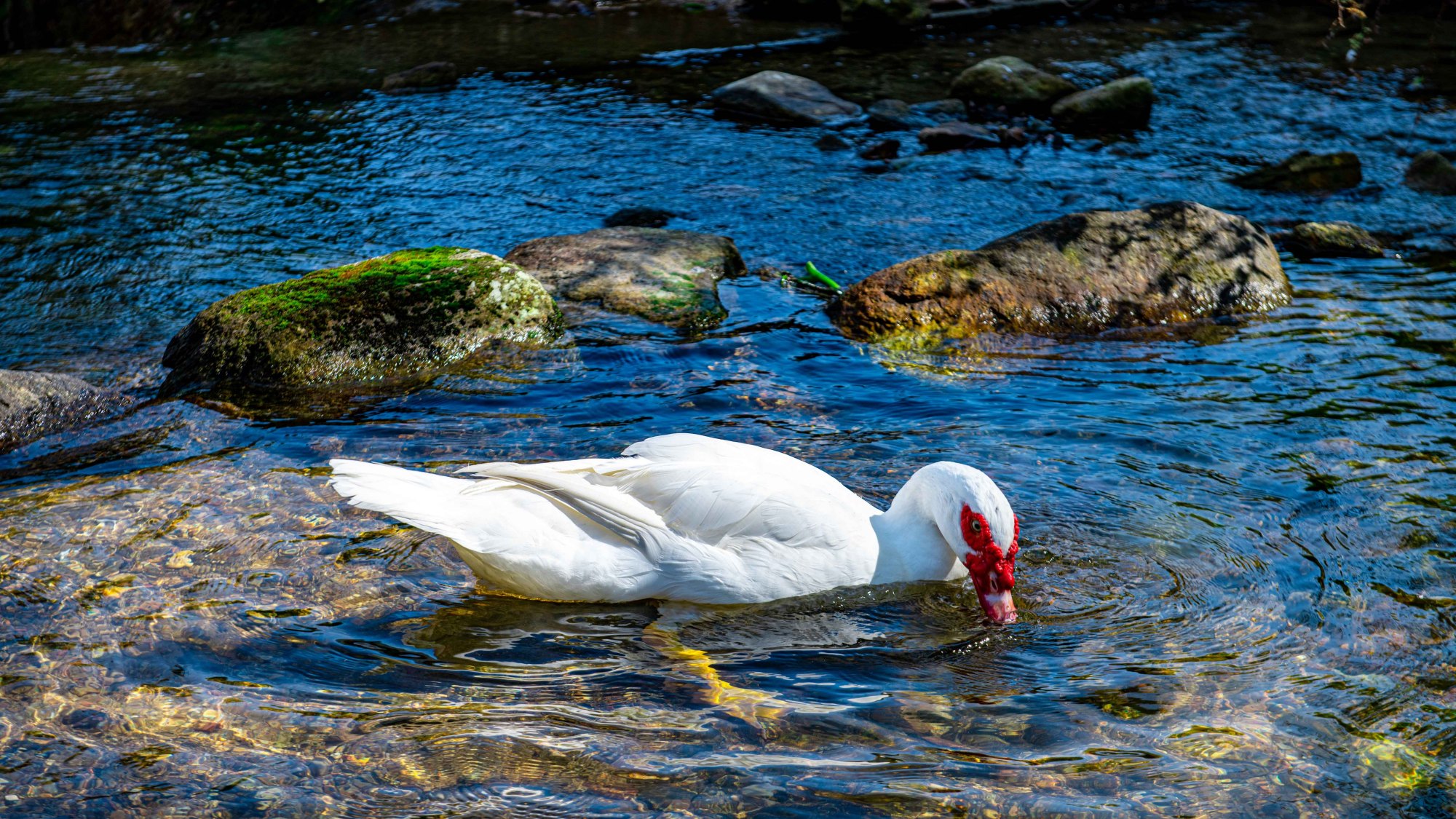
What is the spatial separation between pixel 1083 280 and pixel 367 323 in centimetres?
457

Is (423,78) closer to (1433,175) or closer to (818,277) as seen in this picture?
(818,277)

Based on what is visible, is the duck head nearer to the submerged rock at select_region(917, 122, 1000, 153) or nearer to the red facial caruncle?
the red facial caruncle

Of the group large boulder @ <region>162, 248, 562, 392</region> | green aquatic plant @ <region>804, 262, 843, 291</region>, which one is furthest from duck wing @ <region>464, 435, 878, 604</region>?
green aquatic plant @ <region>804, 262, 843, 291</region>

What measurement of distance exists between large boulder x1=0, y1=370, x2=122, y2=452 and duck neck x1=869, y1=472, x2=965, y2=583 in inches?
170

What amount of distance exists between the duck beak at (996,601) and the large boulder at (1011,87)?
8.92 metres

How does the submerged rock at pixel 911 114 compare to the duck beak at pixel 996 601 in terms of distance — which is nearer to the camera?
Result: the duck beak at pixel 996 601

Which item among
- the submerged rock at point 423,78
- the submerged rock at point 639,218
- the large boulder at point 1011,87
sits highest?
the submerged rock at point 423,78

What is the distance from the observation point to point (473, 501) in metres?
4.68

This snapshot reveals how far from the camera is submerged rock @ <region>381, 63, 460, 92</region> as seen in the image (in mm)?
13602

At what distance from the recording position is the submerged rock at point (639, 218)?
383 inches

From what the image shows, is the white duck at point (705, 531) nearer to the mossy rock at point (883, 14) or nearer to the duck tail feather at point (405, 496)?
the duck tail feather at point (405, 496)

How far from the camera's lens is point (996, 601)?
4.69 metres

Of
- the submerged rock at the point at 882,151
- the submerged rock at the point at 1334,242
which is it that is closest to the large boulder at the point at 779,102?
the submerged rock at the point at 882,151

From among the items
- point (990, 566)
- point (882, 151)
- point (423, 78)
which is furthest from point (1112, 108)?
point (990, 566)
